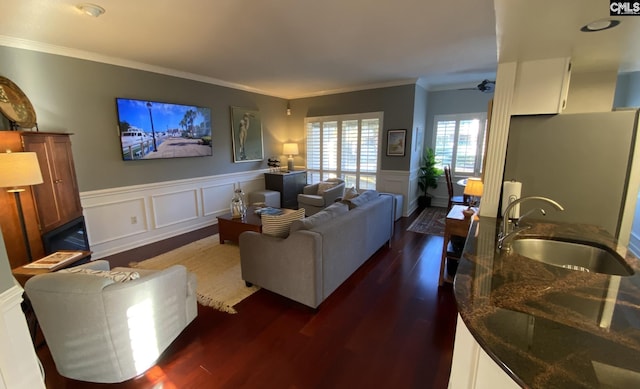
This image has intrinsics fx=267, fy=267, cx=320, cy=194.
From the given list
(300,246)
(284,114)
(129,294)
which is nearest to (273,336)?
(300,246)

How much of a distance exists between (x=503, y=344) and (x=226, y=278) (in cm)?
284

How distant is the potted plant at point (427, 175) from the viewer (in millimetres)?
6137

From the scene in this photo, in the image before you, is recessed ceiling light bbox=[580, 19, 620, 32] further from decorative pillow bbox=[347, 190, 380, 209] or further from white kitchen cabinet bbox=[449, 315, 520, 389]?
decorative pillow bbox=[347, 190, 380, 209]

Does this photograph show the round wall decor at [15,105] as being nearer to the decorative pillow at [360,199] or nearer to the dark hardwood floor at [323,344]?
the dark hardwood floor at [323,344]

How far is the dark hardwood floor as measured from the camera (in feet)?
5.91

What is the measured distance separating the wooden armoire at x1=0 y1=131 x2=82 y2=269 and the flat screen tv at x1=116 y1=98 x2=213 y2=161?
0.89 meters

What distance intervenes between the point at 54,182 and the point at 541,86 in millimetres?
4537

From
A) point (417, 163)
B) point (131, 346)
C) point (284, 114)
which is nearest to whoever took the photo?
point (131, 346)

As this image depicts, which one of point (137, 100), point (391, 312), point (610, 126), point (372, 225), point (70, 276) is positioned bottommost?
point (391, 312)

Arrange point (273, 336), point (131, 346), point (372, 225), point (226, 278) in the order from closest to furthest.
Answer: point (131, 346) → point (273, 336) → point (226, 278) → point (372, 225)

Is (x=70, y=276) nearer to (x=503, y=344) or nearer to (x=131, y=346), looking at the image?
A: (x=131, y=346)

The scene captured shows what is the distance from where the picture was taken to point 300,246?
7.80 feet

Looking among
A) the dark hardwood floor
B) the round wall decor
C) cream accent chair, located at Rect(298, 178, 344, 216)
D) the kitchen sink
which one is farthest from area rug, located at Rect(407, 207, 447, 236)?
the round wall decor

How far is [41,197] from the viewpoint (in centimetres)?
270
